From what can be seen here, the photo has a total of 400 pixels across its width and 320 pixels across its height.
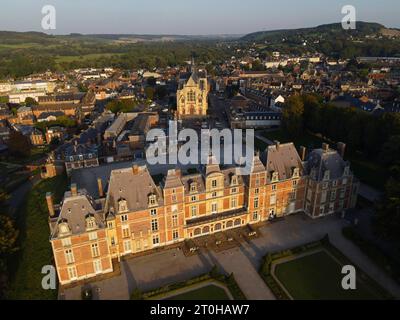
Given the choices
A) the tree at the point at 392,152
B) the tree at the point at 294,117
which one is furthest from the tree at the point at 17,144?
the tree at the point at 392,152

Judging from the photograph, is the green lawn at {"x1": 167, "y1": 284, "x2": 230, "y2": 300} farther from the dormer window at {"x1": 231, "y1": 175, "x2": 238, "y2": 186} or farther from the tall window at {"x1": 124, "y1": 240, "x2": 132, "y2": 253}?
the dormer window at {"x1": 231, "y1": 175, "x2": 238, "y2": 186}

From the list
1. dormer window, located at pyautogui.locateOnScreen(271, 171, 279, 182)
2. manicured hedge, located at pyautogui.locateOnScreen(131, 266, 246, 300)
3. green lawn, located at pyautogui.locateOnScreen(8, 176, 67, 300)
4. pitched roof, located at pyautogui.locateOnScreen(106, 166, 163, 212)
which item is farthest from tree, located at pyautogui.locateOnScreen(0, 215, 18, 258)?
dormer window, located at pyautogui.locateOnScreen(271, 171, 279, 182)

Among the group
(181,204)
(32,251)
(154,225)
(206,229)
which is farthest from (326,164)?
(32,251)

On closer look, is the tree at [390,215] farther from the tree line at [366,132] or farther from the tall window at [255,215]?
the tall window at [255,215]

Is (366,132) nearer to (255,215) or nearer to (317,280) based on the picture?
(255,215)
